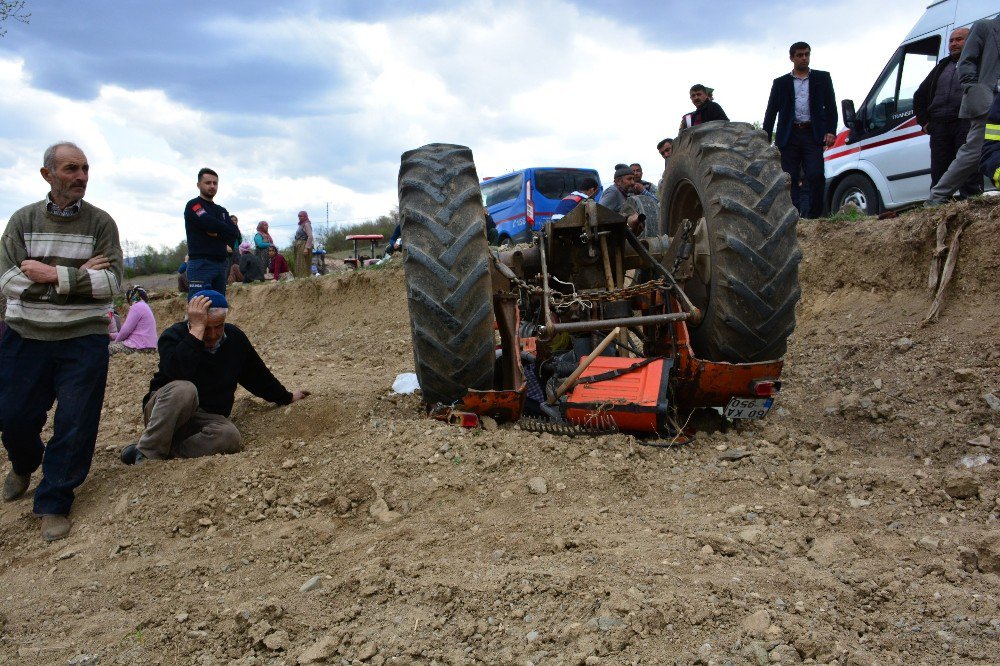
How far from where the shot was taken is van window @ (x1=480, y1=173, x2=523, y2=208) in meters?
15.2

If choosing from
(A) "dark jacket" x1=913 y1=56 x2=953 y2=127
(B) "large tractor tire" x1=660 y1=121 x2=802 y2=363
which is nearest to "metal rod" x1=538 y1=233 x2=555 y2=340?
(B) "large tractor tire" x1=660 y1=121 x2=802 y2=363

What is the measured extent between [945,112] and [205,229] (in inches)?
267

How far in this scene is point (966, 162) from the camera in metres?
6.64

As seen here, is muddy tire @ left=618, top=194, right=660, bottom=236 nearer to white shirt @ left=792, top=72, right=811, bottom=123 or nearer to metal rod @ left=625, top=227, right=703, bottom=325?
white shirt @ left=792, top=72, right=811, bottom=123

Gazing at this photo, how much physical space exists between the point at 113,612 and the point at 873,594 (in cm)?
261

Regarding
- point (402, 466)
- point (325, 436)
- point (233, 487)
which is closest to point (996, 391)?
point (402, 466)

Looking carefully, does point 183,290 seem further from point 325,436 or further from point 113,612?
point 113,612

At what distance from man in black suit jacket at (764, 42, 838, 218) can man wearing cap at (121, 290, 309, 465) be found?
572cm

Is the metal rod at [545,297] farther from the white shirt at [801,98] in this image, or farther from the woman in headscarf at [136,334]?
the woman in headscarf at [136,334]

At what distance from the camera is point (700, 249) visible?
4371 mm

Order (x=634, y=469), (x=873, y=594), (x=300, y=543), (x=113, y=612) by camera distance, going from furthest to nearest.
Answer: (x=634, y=469) → (x=300, y=543) → (x=113, y=612) → (x=873, y=594)

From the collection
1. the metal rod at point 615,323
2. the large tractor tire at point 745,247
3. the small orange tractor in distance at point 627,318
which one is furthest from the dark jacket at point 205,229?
the large tractor tire at point 745,247

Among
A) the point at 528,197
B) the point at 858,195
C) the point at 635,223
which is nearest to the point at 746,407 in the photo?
the point at 635,223

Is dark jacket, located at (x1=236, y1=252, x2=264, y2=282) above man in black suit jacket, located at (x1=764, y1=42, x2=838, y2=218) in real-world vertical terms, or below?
below
